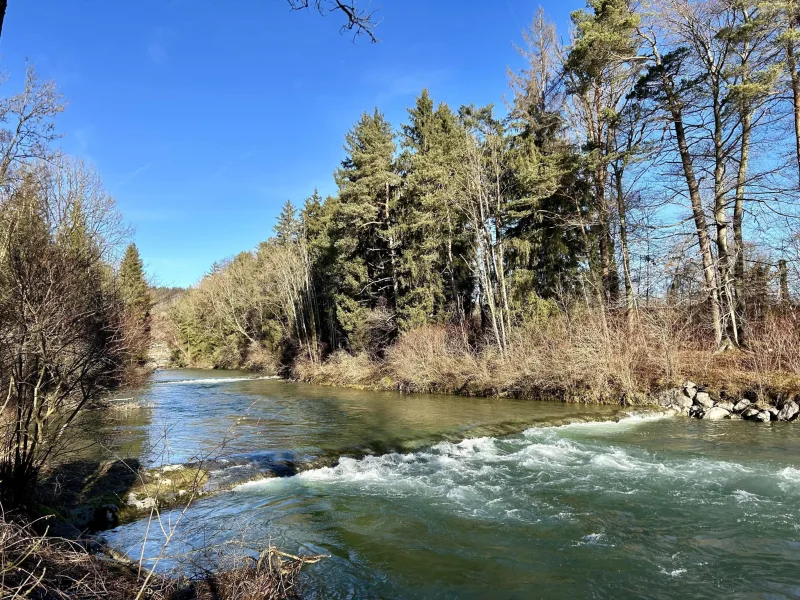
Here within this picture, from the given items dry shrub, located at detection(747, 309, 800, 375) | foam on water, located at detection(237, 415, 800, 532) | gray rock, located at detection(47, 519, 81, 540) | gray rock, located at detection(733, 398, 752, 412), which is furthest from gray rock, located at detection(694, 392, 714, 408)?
gray rock, located at detection(47, 519, 81, 540)

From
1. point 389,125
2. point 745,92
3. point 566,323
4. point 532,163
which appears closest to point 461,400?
point 566,323

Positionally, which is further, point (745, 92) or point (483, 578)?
point (745, 92)

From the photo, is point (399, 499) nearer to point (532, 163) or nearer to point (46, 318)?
point (46, 318)

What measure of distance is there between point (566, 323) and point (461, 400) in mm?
5282

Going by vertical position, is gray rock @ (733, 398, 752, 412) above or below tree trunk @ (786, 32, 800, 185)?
below

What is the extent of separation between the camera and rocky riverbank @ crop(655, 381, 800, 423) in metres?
12.8

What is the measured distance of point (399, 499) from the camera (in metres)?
8.07

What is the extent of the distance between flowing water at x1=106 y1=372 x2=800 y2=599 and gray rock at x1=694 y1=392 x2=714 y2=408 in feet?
4.13

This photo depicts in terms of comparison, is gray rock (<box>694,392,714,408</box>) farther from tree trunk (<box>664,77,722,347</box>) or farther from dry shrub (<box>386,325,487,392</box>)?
dry shrub (<box>386,325,487,392</box>)

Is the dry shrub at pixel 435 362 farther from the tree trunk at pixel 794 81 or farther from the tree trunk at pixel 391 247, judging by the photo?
the tree trunk at pixel 794 81

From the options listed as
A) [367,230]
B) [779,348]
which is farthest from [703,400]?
[367,230]

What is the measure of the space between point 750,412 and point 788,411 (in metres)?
0.83

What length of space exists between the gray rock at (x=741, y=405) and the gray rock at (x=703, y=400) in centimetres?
68

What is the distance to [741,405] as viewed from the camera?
1367 centimetres
